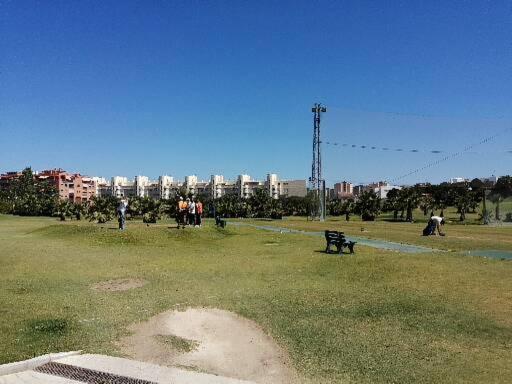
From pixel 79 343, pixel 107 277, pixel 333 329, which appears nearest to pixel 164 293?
pixel 107 277

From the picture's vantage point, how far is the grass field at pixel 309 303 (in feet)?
28.8

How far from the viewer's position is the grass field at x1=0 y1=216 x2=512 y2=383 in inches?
345

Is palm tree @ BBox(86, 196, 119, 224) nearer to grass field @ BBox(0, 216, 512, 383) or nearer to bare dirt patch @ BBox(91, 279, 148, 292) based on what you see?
grass field @ BBox(0, 216, 512, 383)

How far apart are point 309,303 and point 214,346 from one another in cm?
408

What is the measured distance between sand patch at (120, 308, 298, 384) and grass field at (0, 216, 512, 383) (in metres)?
0.35

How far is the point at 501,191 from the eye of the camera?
213 feet

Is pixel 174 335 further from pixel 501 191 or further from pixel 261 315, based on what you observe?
pixel 501 191

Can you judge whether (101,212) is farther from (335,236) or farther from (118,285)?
(118,285)

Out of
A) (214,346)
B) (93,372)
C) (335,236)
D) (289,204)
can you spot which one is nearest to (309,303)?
(214,346)

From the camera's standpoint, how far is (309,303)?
12.9 m

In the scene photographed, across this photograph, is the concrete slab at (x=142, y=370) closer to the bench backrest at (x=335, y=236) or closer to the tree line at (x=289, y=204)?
the bench backrest at (x=335, y=236)

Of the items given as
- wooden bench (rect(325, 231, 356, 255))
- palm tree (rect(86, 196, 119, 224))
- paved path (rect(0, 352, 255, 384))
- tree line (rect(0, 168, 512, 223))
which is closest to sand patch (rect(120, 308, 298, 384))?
paved path (rect(0, 352, 255, 384))

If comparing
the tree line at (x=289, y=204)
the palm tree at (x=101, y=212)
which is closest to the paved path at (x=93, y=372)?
Answer: the palm tree at (x=101, y=212)

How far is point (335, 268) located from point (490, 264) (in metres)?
6.39
